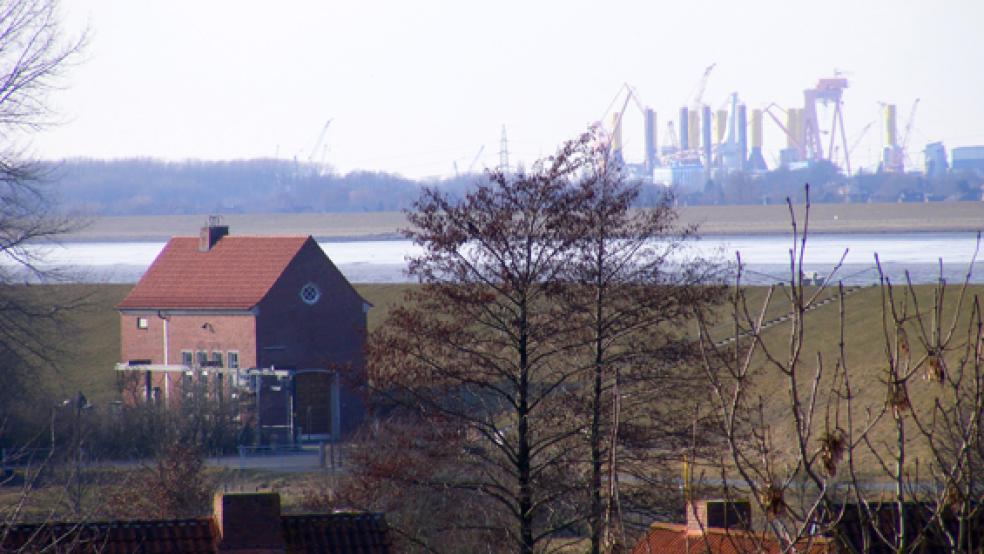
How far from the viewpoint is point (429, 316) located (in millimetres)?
21484

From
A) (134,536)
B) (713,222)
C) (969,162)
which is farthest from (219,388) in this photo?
(969,162)

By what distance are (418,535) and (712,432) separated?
16.1ft

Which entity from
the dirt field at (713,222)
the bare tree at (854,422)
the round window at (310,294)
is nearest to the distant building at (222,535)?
the bare tree at (854,422)

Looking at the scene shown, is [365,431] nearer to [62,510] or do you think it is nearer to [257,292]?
[62,510]

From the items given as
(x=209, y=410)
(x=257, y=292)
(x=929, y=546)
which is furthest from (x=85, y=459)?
(x=929, y=546)

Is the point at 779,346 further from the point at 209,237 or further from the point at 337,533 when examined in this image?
the point at 337,533

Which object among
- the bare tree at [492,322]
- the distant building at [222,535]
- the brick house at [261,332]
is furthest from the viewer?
the brick house at [261,332]

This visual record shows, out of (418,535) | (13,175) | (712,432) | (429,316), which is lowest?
(418,535)

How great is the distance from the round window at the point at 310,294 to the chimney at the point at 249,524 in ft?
83.8

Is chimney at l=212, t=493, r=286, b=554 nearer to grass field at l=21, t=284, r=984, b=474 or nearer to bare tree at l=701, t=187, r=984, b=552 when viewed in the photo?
bare tree at l=701, t=187, r=984, b=552

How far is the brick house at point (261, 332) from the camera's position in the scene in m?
38.1

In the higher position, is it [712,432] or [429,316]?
[429,316]

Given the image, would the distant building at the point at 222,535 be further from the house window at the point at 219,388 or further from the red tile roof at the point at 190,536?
the house window at the point at 219,388

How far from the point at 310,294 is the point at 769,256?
1738 inches
